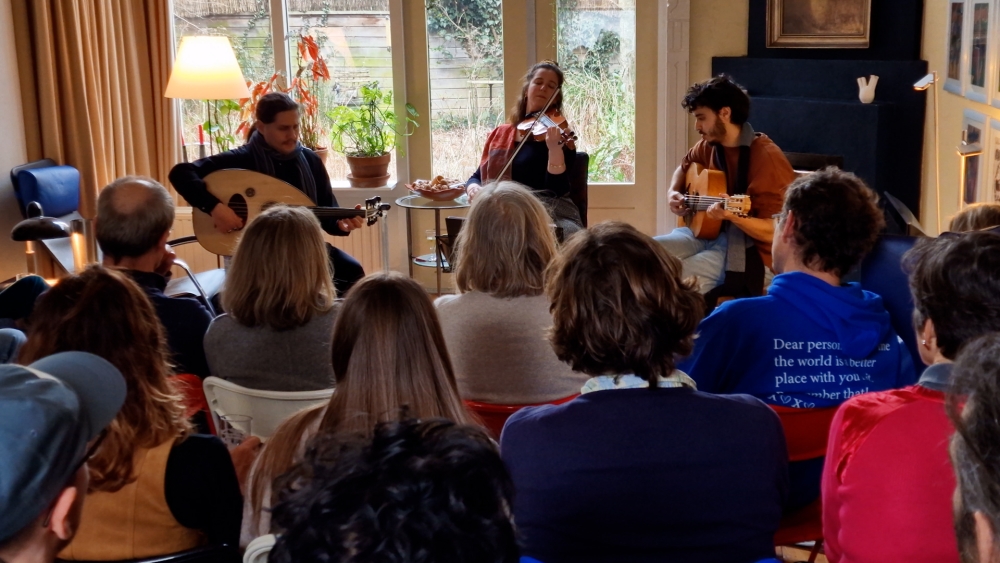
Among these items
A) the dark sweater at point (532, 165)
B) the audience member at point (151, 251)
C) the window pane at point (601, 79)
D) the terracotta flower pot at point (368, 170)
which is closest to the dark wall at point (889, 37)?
the window pane at point (601, 79)

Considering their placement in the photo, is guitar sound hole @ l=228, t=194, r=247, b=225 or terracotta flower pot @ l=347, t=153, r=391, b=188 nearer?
guitar sound hole @ l=228, t=194, r=247, b=225

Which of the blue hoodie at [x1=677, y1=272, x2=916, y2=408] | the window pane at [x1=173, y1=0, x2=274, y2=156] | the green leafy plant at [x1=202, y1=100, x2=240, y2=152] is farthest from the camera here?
the window pane at [x1=173, y1=0, x2=274, y2=156]

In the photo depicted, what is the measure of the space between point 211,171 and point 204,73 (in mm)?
745

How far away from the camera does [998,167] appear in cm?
313

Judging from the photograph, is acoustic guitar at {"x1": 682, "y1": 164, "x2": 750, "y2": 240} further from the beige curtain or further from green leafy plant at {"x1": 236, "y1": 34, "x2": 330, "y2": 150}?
the beige curtain

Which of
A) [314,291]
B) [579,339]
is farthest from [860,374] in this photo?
[314,291]

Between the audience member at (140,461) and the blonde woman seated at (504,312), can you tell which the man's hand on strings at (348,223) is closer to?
the blonde woman seated at (504,312)

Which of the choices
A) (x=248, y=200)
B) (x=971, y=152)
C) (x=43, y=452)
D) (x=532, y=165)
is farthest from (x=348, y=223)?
(x=43, y=452)

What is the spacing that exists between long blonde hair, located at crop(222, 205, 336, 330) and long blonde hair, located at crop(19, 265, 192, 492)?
0.52 meters

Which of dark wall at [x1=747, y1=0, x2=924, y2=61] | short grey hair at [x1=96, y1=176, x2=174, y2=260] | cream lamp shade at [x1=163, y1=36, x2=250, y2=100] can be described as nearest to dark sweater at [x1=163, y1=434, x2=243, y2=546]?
short grey hair at [x1=96, y1=176, x2=174, y2=260]

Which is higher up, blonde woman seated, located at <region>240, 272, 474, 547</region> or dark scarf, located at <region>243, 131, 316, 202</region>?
dark scarf, located at <region>243, 131, 316, 202</region>

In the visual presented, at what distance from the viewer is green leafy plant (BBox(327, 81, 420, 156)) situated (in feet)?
17.5

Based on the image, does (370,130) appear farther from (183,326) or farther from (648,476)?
(648,476)

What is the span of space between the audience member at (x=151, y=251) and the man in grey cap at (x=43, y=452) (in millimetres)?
1416
